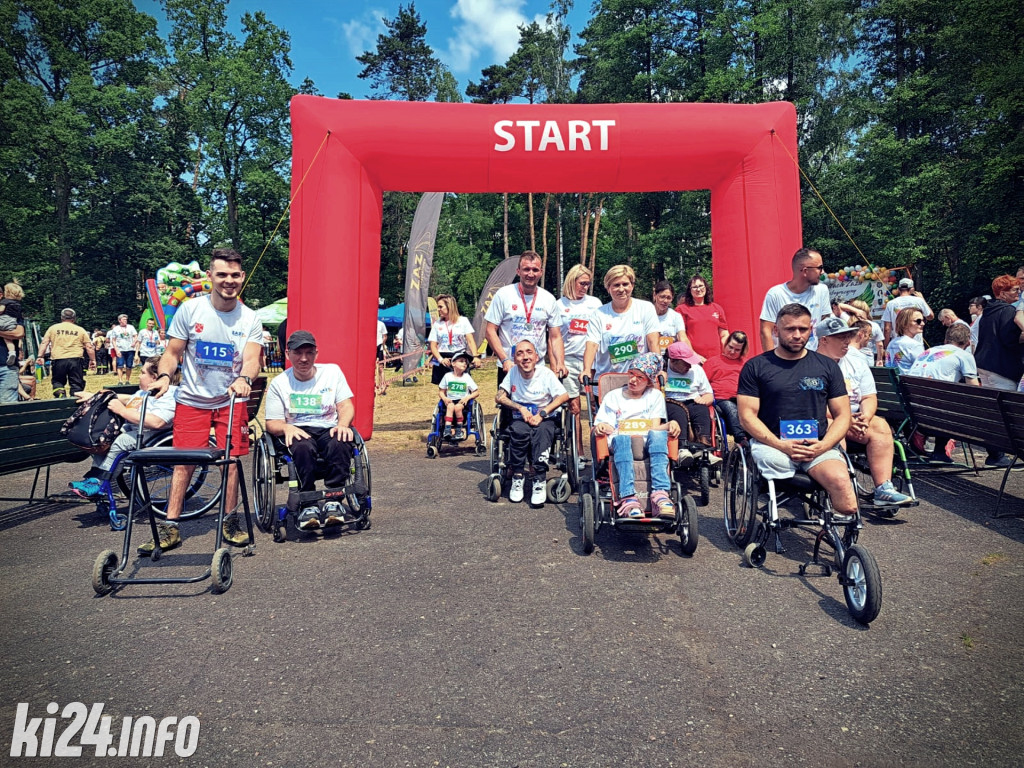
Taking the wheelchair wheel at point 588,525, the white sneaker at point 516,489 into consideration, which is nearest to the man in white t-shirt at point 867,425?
the wheelchair wheel at point 588,525

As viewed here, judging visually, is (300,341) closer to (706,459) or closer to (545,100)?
(706,459)

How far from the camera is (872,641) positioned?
313 cm

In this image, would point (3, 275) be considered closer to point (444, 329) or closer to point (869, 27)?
point (444, 329)

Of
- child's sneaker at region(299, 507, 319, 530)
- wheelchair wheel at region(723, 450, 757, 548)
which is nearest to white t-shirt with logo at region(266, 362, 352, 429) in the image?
child's sneaker at region(299, 507, 319, 530)

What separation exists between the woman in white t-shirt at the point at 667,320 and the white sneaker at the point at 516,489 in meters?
2.04

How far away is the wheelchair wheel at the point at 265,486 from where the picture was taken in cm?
481

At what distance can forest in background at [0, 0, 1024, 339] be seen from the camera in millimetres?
22109

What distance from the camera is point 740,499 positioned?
460 centimetres

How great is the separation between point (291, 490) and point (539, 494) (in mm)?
2110

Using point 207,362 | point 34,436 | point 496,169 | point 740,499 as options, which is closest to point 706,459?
point 740,499

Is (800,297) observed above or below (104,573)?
above

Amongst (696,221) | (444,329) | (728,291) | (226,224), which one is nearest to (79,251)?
(226,224)

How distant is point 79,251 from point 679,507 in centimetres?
4142

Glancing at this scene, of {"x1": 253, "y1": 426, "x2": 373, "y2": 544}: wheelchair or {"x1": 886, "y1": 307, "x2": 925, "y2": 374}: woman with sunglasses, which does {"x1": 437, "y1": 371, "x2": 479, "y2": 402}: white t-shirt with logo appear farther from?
{"x1": 886, "y1": 307, "x2": 925, "y2": 374}: woman with sunglasses
